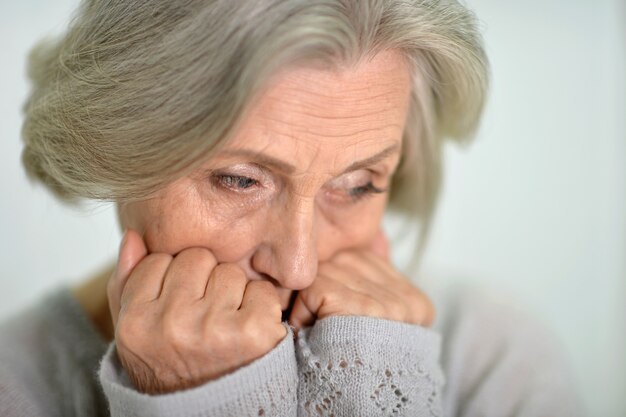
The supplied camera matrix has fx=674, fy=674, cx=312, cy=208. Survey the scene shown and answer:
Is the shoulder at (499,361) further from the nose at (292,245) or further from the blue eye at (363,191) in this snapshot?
the nose at (292,245)

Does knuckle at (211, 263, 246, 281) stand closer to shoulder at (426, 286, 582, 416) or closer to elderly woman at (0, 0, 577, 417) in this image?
elderly woman at (0, 0, 577, 417)

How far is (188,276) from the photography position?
1.66 metres

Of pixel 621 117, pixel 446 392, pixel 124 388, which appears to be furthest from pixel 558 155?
pixel 124 388

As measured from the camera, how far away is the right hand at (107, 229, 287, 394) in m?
1.56

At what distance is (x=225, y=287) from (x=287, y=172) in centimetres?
33

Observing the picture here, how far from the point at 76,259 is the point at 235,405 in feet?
6.90

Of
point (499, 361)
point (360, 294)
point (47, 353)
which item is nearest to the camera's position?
point (360, 294)

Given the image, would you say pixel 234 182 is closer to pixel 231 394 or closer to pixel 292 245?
pixel 292 245

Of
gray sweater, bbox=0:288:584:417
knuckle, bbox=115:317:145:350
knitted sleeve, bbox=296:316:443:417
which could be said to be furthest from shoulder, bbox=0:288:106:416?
knitted sleeve, bbox=296:316:443:417

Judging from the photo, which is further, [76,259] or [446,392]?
[76,259]

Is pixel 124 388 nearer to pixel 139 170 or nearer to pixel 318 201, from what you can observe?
pixel 139 170

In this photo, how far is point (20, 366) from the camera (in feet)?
6.61

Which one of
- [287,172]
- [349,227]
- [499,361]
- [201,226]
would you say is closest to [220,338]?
[201,226]

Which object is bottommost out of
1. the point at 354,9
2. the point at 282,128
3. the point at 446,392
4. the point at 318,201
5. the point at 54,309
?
the point at 446,392
